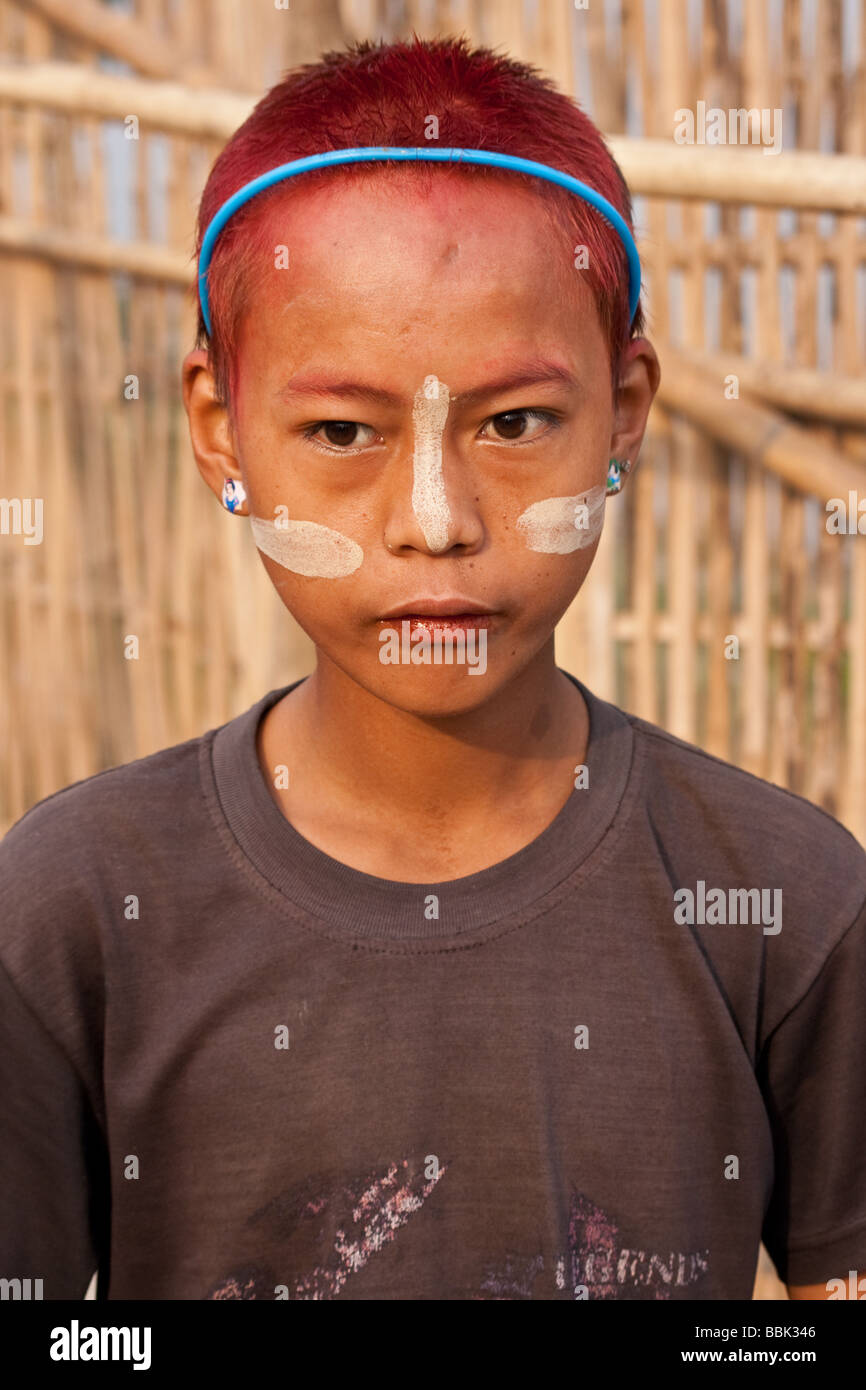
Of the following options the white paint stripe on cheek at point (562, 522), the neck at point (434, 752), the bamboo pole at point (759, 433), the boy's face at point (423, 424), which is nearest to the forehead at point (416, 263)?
the boy's face at point (423, 424)

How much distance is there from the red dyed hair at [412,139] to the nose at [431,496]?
198 mm

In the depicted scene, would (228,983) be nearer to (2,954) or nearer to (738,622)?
(2,954)

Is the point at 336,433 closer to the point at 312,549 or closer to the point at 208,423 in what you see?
the point at 312,549

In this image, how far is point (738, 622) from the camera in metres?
2.77

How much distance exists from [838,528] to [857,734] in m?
0.39

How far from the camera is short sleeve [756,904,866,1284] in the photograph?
5.02ft

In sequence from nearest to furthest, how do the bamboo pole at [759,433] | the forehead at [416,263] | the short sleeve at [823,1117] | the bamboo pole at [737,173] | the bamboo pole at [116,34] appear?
the forehead at [416,263] → the short sleeve at [823,1117] → the bamboo pole at [737,173] → the bamboo pole at [759,433] → the bamboo pole at [116,34]

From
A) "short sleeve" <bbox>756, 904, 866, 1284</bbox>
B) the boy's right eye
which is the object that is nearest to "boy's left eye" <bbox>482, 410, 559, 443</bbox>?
the boy's right eye

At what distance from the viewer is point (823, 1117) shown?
61.5 inches

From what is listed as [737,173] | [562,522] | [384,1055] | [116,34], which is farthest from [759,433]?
[116,34]

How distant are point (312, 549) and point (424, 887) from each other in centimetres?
36

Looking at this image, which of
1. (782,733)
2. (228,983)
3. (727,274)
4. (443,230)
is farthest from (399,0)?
(228,983)

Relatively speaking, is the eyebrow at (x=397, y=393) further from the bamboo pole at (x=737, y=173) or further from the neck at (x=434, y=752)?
the bamboo pole at (x=737, y=173)

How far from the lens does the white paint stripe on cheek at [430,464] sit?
Answer: 4.23 feet
